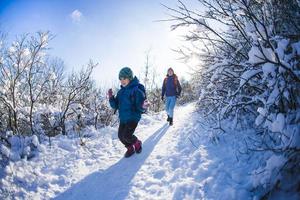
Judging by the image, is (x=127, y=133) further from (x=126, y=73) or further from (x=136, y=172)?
(x=126, y=73)

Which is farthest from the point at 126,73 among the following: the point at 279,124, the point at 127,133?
the point at 279,124

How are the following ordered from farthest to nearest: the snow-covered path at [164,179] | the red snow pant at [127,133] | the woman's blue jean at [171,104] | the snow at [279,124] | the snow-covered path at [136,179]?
the woman's blue jean at [171,104], the red snow pant at [127,133], the snow-covered path at [136,179], the snow-covered path at [164,179], the snow at [279,124]

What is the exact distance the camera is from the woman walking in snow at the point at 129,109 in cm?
582

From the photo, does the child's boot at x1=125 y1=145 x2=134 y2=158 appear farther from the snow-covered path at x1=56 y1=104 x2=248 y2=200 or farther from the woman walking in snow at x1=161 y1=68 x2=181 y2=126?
the woman walking in snow at x1=161 y1=68 x2=181 y2=126

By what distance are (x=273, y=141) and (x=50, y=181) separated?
3.63 metres

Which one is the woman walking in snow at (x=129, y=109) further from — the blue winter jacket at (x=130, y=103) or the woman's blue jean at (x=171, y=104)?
the woman's blue jean at (x=171, y=104)

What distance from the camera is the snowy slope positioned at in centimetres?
400

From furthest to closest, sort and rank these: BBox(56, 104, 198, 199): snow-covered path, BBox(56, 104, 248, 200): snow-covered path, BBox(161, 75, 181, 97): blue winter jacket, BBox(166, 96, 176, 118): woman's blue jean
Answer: BBox(161, 75, 181, 97): blue winter jacket → BBox(166, 96, 176, 118): woman's blue jean → BBox(56, 104, 198, 199): snow-covered path → BBox(56, 104, 248, 200): snow-covered path

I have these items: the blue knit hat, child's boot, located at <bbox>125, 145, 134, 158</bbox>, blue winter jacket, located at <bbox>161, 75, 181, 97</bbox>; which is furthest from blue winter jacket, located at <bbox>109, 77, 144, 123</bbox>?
blue winter jacket, located at <bbox>161, 75, 181, 97</bbox>

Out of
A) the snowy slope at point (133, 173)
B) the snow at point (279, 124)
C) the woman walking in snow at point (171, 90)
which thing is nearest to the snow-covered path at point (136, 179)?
the snowy slope at point (133, 173)

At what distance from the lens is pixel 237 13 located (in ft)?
13.3

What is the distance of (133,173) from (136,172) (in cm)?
6

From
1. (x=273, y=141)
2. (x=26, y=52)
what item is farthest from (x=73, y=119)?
(x=273, y=141)

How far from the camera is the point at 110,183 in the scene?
4609 millimetres
